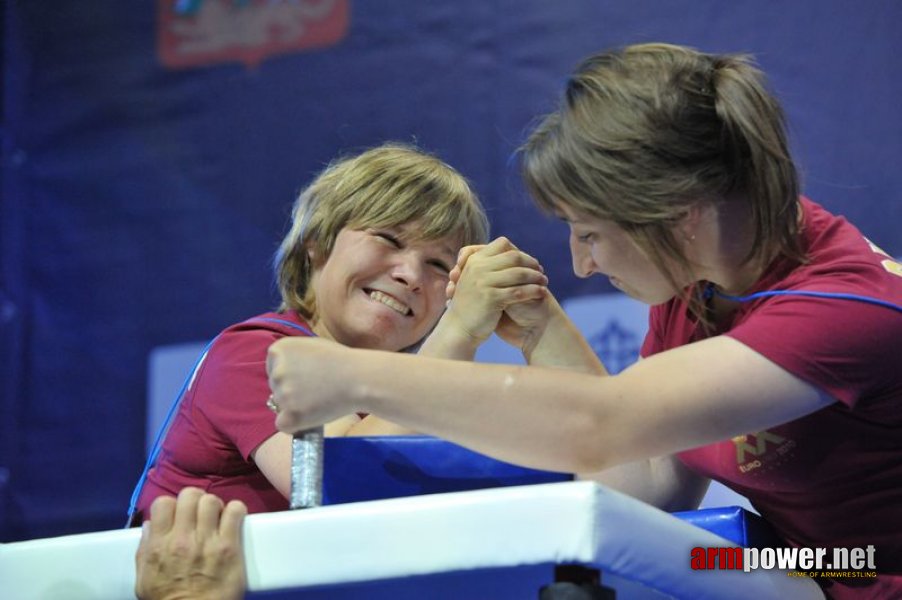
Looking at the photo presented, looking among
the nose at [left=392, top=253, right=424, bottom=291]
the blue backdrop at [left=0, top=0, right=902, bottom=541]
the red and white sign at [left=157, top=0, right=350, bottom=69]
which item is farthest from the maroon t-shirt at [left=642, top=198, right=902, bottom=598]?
the red and white sign at [left=157, top=0, right=350, bottom=69]

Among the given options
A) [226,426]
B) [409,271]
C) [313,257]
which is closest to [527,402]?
[226,426]

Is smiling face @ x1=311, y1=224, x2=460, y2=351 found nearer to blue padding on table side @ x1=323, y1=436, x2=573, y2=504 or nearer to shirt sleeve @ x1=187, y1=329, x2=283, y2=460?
shirt sleeve @ x1=187, y1=329, x2=283, y2=460

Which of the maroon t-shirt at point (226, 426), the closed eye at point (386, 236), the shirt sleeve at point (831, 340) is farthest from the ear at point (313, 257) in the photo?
the shirt sleeve at point (831, 340)

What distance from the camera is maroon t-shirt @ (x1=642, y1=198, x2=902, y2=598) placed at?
1.07m

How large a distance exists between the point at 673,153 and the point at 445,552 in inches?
19.1

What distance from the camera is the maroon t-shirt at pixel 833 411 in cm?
107

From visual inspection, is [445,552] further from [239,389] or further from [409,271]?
[409,271]

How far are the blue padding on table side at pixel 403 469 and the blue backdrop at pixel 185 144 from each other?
103 centimetres

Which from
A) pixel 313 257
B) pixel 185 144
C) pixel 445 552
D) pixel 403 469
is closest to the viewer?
pixel 445 552

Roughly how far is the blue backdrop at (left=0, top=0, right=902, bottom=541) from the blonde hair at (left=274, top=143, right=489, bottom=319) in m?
0.44

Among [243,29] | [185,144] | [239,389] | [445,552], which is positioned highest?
[243,29]

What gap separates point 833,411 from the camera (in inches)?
45.9

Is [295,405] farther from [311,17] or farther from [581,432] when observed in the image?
[311,17]

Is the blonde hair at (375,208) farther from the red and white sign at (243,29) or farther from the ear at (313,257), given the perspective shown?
the red and white sign at (243,29)
